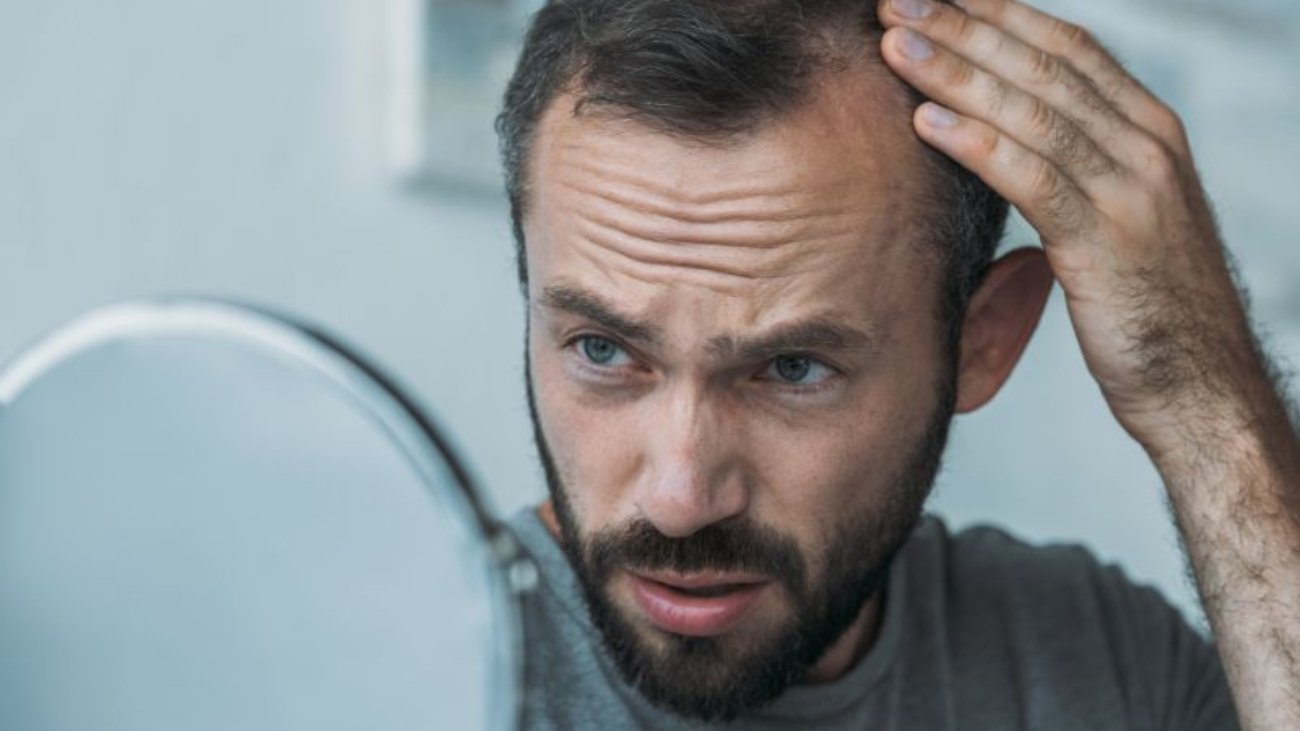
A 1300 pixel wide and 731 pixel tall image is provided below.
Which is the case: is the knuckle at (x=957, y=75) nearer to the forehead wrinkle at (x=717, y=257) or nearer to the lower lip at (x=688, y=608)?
the forehead wrinkle at (x=717, y=257)

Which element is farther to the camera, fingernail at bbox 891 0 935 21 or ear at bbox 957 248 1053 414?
ear at bbox 957 248 1053 414

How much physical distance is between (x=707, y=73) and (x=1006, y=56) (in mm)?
217

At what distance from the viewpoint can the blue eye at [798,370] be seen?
49.1 inches

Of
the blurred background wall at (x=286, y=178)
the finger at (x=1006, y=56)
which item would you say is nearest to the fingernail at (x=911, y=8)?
the finger at (x=1006, y=56)

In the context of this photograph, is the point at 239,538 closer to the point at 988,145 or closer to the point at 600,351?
the point at 600,351

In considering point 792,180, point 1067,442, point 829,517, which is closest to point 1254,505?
point 829,517

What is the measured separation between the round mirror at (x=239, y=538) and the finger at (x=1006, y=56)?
2.25 feet

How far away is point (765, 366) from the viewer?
1.24 metres

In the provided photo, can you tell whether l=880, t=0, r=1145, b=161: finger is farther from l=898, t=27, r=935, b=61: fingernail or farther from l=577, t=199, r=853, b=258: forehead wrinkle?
l=577, t=199, r=853, b=258: forehead wrinkle

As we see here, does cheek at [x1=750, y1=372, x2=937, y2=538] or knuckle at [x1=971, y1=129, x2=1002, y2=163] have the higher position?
knuckle at [x1=971, y1=129, x2=1002, y2=163]

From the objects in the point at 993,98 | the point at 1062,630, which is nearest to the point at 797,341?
the point at 993,98

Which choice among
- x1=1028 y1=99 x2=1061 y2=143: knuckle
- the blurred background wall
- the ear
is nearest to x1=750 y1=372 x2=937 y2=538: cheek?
the ear

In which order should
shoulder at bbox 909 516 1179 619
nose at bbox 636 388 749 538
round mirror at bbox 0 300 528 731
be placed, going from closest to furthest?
round mirror at bbox 0 300 528 731 < nose at bbox 636 388 749 538 < shoulder at bbox 909 516 1179 619

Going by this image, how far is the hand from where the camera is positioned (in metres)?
1.25
